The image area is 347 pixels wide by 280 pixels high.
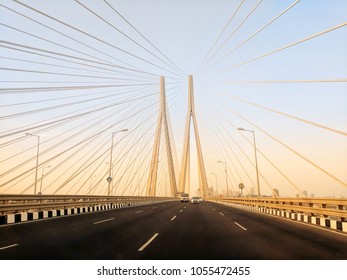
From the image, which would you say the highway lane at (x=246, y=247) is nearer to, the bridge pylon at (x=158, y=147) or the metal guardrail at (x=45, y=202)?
the metal guardrail at (x=45, y=202)

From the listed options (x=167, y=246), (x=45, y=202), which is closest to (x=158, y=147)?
(x=45, y=202)

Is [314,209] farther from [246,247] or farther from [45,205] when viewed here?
[45,205]

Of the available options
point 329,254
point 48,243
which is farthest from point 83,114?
point 329,254

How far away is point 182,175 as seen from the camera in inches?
2318

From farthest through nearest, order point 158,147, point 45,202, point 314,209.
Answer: point 158,147, point 45,202, point 314,209

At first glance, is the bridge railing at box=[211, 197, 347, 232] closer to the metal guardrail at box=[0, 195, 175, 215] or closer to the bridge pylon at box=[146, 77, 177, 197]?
the metal guardrail at box=[0, 195, 175, 215]

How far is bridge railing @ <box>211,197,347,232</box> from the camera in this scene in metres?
12.7

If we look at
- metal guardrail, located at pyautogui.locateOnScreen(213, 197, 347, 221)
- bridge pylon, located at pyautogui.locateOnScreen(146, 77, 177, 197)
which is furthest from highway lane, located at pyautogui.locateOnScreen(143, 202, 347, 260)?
bridge pylon, located at pyautogui.locateOnScreen(146, 77, 177, 197)

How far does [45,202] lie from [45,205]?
3.19ft

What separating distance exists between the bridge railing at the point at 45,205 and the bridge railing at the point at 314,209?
1339 cm

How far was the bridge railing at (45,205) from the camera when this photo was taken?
50.7 feet

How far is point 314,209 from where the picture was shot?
15195 mm

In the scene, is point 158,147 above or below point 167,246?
above

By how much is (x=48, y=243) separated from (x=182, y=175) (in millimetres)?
50866
